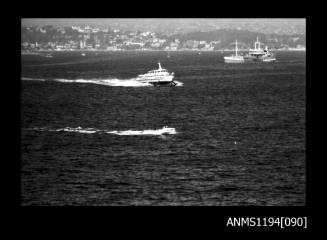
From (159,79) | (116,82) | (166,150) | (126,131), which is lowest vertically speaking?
(166,150)

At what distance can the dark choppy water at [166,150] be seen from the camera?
5838cm

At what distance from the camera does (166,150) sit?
76.4 metres

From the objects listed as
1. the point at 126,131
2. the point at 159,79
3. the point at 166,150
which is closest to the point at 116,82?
the point at 159,79

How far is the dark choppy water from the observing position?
58375mm

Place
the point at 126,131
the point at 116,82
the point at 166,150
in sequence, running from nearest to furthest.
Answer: the point at 166,150, the point at 126,131, the point at 116,82

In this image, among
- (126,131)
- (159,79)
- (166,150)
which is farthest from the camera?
(159,79)

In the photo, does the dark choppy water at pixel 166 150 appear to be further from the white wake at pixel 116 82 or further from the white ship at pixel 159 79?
the white wake at pixel 116 82

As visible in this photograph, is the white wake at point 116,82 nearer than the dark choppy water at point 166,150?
No

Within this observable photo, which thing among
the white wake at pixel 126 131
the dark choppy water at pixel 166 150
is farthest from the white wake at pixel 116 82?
the white wake at pixel 126 131

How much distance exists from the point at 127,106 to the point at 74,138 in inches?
1438

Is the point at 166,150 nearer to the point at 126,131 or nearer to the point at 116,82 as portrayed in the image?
the point at 126,131

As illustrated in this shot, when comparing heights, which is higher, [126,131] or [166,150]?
[126,131]

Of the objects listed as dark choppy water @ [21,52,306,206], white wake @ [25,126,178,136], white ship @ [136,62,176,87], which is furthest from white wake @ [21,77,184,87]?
white wake @ [25,126,178,136]
